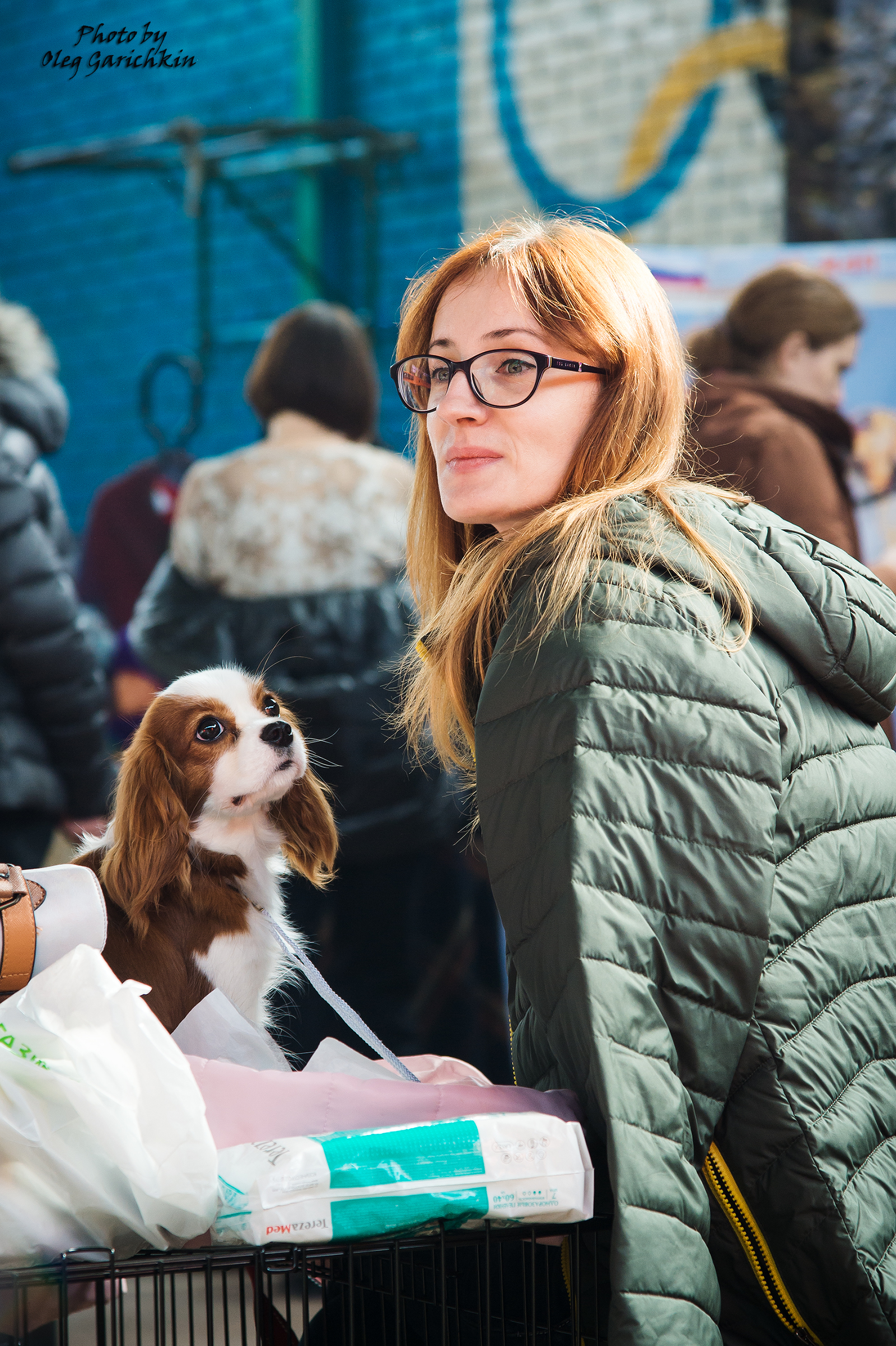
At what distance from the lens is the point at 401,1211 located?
1141mm

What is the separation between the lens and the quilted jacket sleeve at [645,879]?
1.14 meters

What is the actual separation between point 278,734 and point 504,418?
0.77 metres

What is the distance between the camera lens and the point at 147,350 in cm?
476

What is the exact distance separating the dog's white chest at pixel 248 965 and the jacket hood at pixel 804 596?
1.02 metres

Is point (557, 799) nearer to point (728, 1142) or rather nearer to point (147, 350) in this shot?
point (728, 1142)

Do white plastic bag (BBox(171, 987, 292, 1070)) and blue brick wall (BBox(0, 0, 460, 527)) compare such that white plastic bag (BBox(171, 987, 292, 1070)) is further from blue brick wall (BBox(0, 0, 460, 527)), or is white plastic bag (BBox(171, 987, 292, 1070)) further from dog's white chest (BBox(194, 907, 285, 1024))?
blue brick wall (BBox(0, 0, 460, 527))

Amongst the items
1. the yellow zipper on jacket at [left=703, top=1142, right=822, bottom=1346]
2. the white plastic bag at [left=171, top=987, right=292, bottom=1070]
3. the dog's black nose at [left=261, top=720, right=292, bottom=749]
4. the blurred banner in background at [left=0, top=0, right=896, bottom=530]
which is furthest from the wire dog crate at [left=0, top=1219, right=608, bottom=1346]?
the blurred banner in background at [left=0, top=0, right=896, bottom=530]

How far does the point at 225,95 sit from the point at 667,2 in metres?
1.69

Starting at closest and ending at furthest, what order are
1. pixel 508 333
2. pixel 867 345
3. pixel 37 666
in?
pixel 508 333, pixel 867 345, pixel 37 666

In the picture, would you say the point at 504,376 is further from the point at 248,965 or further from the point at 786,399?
the point at 786,399

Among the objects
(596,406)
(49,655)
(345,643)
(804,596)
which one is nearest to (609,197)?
(345,643)

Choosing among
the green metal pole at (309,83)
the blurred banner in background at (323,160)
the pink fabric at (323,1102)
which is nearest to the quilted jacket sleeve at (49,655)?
the blurred banner in background at (323,160)

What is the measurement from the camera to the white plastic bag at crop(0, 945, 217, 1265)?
44.3 inches

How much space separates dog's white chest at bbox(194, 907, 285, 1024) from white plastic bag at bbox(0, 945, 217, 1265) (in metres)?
0.75
